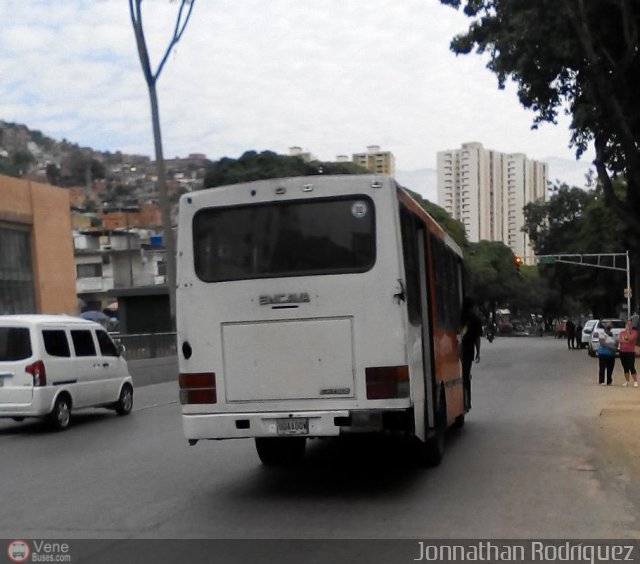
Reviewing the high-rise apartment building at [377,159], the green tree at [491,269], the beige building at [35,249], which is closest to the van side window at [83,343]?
the beige building at [35,249]

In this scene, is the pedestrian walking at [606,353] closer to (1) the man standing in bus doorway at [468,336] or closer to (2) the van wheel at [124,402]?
(1) the man standing in bus doorway at [468,336]

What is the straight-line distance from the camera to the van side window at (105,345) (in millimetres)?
17109

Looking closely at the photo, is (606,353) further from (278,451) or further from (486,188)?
(486,188)

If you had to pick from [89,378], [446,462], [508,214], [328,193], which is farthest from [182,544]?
[508,214]

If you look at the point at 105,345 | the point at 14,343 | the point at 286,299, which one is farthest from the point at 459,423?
the point at 14,343

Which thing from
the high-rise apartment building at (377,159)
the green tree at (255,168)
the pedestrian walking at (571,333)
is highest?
the high-rise apartment building at (377,159)

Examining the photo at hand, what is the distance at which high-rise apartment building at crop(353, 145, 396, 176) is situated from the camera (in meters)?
96.7

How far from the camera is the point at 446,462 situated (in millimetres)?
11086

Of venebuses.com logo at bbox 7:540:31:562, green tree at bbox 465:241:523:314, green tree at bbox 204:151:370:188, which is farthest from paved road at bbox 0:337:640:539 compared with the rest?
green tree at bbox 465:241:523:314

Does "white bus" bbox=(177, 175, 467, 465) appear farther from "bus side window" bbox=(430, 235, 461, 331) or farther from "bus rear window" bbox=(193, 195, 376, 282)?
"bus side window" bbox=(430, 235, 461, 331)

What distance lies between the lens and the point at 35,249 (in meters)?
36.3

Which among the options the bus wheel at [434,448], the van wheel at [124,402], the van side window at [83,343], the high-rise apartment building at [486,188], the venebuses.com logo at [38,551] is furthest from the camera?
the high-rise apartment building at [486,188]

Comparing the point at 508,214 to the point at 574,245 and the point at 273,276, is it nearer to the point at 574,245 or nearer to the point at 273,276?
the point at 574,245

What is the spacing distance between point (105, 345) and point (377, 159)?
8365 cm
